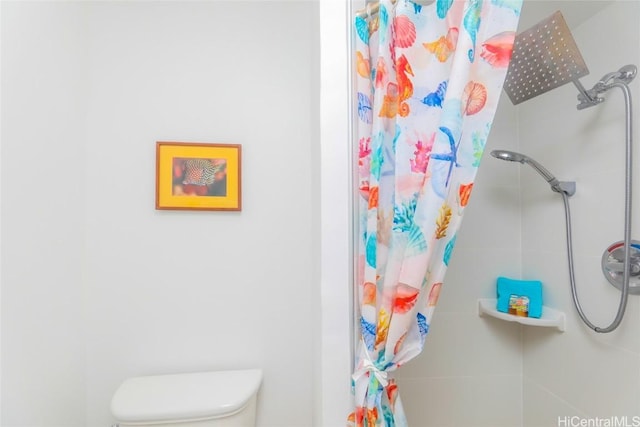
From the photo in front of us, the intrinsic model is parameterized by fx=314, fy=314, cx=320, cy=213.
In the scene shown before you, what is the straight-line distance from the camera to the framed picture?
1.27 m

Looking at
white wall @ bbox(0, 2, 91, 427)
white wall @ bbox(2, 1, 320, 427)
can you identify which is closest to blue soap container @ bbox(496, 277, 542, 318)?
white wall @ bbox(2, 1, 320, 427)

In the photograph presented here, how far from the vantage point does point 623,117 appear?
3.14 feet

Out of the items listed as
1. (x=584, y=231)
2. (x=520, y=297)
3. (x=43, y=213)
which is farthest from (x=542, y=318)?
(x=43, y=213)

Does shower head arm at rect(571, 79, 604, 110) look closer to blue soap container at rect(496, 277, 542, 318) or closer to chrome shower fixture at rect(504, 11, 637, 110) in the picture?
chrome shower fixture at rect(504, 11, 637, 110)

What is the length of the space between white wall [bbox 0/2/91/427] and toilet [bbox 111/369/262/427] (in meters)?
0.23

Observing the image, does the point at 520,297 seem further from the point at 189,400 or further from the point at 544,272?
the point at 189,400

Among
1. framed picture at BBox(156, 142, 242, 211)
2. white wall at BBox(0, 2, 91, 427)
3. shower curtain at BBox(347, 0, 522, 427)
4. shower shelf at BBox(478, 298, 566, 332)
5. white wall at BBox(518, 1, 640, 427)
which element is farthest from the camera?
framed picture at BBox(156, 142, 242, 211)

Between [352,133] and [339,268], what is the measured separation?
1.24ft

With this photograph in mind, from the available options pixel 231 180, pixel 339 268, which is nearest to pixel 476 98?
pixel 339 268

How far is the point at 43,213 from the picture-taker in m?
0.99

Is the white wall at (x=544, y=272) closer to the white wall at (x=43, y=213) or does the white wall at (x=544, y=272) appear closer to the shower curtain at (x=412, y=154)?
the shower curtain at (x=412, y=154)

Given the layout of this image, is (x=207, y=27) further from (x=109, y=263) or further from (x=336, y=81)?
(x=109, y=263)

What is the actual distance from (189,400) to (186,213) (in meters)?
0.68

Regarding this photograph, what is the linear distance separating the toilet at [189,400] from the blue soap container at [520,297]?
1.02 meters
